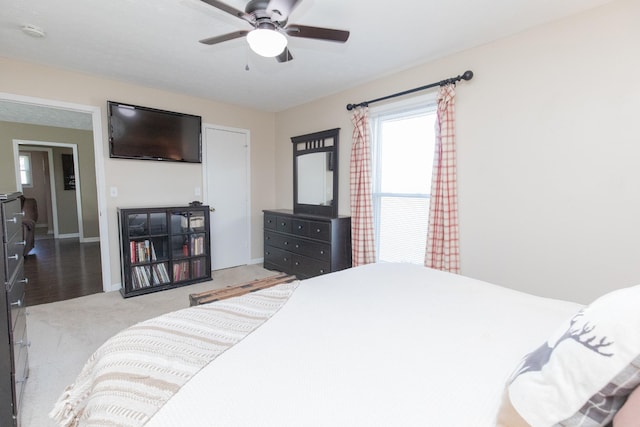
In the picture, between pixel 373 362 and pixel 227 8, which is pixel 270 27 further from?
pixel 373 362

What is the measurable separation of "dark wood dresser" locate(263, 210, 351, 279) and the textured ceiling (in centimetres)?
166

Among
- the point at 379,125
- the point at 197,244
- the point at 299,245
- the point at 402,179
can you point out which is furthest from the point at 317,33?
the point at 197,244

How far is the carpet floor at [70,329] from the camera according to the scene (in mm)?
1791

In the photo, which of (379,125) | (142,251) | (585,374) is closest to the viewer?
(585,374)

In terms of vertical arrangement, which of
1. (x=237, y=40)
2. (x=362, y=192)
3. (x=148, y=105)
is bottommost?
(x=362, y=192)

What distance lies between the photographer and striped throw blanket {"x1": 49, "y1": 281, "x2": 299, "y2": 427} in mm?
760

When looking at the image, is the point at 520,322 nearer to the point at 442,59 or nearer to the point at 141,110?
the point at 442,59

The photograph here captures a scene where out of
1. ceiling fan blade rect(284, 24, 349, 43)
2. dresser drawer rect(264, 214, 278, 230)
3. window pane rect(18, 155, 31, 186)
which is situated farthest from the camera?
window pane rect(18, 155, 31, 186)

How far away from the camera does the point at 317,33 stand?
1.83 meters

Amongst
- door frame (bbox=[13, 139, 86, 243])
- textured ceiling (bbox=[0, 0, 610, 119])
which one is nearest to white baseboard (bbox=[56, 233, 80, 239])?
Result: door frame (bbox=[13, 139, 86, 243])

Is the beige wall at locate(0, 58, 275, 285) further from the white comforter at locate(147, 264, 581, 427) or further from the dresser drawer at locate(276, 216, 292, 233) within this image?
the white comforter at locate(147, 264, 581, 427)

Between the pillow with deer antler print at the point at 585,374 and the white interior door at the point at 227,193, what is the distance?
4.17 m

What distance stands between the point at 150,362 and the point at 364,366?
0.67 metres

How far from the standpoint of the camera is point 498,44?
2383mm
